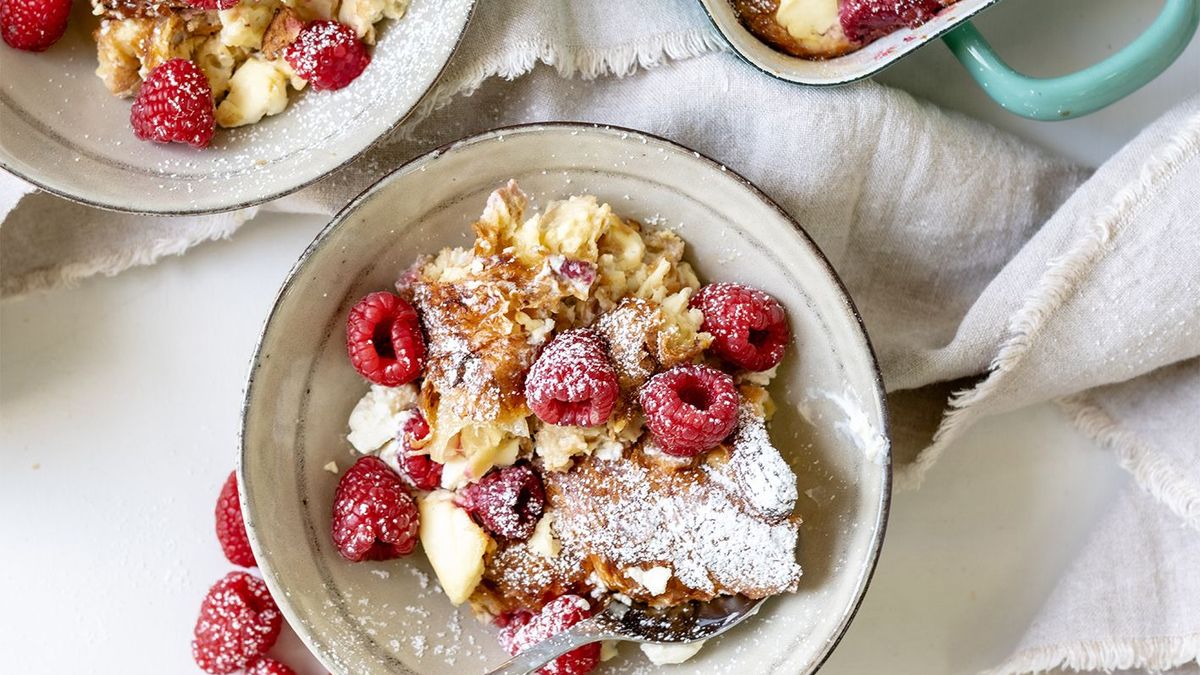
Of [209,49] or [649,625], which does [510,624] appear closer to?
[649,625]

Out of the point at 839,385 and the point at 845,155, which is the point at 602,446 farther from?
the point at 845,155

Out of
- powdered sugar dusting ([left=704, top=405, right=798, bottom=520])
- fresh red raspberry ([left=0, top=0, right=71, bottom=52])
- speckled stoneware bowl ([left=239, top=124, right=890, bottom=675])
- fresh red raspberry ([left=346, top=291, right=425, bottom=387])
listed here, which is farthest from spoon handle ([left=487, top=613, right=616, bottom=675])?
fresh red raspberry ([left=0, top=0, right=71, bottom=52])

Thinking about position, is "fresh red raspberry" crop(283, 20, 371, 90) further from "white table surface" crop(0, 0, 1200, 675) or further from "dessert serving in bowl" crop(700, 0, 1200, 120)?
"dessert serving in bowl" crop(700, 0, 1200, 120)

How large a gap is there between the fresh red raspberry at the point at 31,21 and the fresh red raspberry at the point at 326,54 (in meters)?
0.30

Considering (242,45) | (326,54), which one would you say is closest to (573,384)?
(326,54)

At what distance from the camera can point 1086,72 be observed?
145 cm

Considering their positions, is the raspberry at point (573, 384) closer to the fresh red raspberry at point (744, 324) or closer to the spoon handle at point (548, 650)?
the fresh red raspberry at point (744, 324)

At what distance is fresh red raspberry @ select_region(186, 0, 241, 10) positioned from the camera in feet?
4.75

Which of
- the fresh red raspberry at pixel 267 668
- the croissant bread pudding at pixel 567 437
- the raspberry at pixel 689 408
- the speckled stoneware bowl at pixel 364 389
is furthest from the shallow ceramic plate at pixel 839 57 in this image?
the fresh red raspberry at pixel 267 668

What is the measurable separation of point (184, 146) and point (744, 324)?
80 centimetres

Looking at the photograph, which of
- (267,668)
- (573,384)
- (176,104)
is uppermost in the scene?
(176,104)

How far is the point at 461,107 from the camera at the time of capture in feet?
5.35

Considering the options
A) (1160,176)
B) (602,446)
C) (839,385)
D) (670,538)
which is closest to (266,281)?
(602,446)

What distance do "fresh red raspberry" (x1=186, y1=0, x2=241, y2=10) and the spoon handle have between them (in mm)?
929
